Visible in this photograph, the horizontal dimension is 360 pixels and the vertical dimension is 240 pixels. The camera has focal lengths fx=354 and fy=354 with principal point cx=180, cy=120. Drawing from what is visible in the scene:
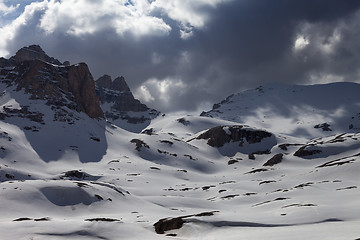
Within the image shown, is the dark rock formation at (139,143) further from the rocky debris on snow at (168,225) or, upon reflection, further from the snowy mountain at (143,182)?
the rocky debris on snow at (168,225)

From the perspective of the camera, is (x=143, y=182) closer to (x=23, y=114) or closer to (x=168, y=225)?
(x=168, y=225)

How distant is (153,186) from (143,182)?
15.4ft

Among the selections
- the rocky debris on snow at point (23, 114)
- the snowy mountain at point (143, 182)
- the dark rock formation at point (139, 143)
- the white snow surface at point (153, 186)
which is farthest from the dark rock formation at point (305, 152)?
the rocky debris on snow at point (23, 114)

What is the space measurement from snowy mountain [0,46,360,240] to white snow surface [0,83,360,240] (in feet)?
0.72

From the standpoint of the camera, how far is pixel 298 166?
146 m

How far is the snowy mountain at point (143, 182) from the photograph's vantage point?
39906 mm

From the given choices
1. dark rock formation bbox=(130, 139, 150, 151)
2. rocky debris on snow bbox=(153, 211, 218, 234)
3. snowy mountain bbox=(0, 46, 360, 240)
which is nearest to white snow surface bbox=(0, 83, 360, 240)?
snowy mountain bbox=(0, 46, 360, 240)

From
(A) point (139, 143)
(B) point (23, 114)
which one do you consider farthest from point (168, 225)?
(B) point (23, 114)

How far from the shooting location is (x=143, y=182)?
115 metres

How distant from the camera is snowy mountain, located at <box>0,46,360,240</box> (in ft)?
131

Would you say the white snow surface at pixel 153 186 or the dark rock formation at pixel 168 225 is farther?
the dark rock formation at pixel 168 225

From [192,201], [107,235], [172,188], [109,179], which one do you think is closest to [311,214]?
[107,235]

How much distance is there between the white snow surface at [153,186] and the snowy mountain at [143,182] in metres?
0.22

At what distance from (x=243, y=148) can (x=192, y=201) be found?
123154 mm
